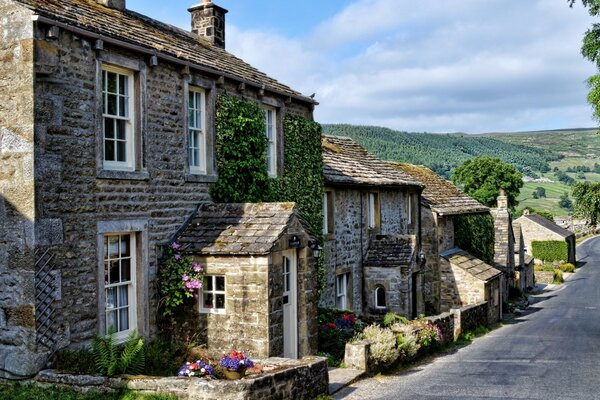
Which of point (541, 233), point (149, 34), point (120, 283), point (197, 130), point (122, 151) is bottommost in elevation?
point (541, 233)

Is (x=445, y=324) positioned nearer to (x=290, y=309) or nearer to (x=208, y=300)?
(x=290, y=309)

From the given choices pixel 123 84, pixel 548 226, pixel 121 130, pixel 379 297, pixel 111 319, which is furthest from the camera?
pixel 548 226

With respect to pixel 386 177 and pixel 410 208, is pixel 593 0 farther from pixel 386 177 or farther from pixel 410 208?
pixel 410 208

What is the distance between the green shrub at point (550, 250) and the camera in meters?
66.5

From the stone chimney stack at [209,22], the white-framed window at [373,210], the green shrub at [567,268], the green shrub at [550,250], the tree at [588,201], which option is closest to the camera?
the stone chimney stack at [209,22]

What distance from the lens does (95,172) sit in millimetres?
10820

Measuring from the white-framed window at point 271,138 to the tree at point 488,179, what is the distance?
62.7 metres

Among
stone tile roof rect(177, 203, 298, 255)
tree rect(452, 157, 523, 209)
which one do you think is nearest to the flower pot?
stone tile roof rect(177, 203, 298, 255)

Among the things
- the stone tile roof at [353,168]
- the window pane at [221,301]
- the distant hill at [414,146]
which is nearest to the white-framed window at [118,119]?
the window pane at [221,301]

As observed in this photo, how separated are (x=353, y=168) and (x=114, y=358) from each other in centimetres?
1421

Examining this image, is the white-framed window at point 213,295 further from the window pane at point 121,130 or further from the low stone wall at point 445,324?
the low stone wall at point 445,324

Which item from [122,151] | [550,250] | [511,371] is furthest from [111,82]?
[550,250]

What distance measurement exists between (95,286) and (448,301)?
68.4 feet

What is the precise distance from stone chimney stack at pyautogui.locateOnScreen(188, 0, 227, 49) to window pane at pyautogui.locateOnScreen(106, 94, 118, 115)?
24.7ft
